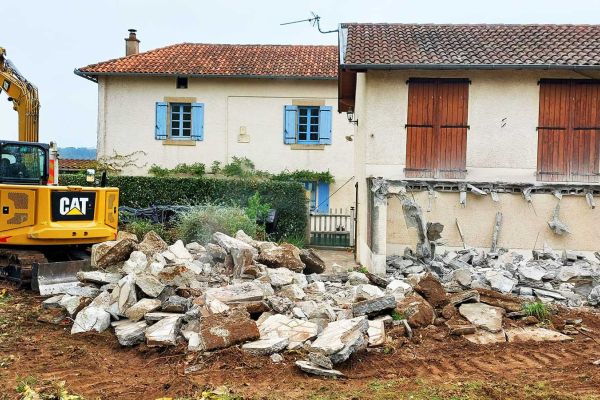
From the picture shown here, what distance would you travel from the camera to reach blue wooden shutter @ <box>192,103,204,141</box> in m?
20.1

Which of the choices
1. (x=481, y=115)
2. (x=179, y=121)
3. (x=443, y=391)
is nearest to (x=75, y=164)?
(x=179, y=121)

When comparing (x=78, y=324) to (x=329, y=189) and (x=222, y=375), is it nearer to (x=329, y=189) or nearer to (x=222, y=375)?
(x=222, y=375)

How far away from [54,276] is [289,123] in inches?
465

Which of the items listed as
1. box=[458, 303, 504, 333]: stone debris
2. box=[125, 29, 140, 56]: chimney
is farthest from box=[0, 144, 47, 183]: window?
box=[125, 29, 140, 56]: chimney

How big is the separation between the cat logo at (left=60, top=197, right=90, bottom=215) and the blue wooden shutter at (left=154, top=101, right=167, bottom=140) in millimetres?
10289

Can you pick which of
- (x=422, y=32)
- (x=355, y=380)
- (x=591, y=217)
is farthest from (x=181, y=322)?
(x=422, y=32)

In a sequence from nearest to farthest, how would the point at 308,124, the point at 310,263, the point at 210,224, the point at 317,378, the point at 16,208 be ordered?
the point at 317,378
the point at 16,208
the point at 310,263
the point at 210,224
the point at 308,124

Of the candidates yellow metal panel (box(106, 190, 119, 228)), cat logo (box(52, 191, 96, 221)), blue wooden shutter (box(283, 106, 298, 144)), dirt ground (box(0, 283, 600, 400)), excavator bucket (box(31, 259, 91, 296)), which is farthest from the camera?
blue wooden shutter (box(283, 106, 298, 144))

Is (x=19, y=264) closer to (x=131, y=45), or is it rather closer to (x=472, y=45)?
(x=472, y=45)

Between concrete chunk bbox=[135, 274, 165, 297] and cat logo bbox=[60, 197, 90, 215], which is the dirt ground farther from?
cat logo bbox=[60, 197, 90, 215]

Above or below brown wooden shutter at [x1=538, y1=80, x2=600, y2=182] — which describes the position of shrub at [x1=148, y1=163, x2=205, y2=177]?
below

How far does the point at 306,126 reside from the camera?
798 inches

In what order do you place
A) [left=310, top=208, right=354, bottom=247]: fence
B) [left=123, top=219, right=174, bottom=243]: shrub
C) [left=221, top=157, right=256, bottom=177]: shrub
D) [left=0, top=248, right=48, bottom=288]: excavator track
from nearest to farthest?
[left=0, top=248, right=48, bottom=288]: excavator track < [left=123, top=219, right=174, bottom=243]: shrub < [left=310, top=208, right=354, bottom=247]: fence < [left=221, top=157, right=256, bottom=177]: shrub

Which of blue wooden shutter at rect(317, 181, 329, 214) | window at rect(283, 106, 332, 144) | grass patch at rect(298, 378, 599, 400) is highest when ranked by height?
window at rect(283, 106, 332, 144)
